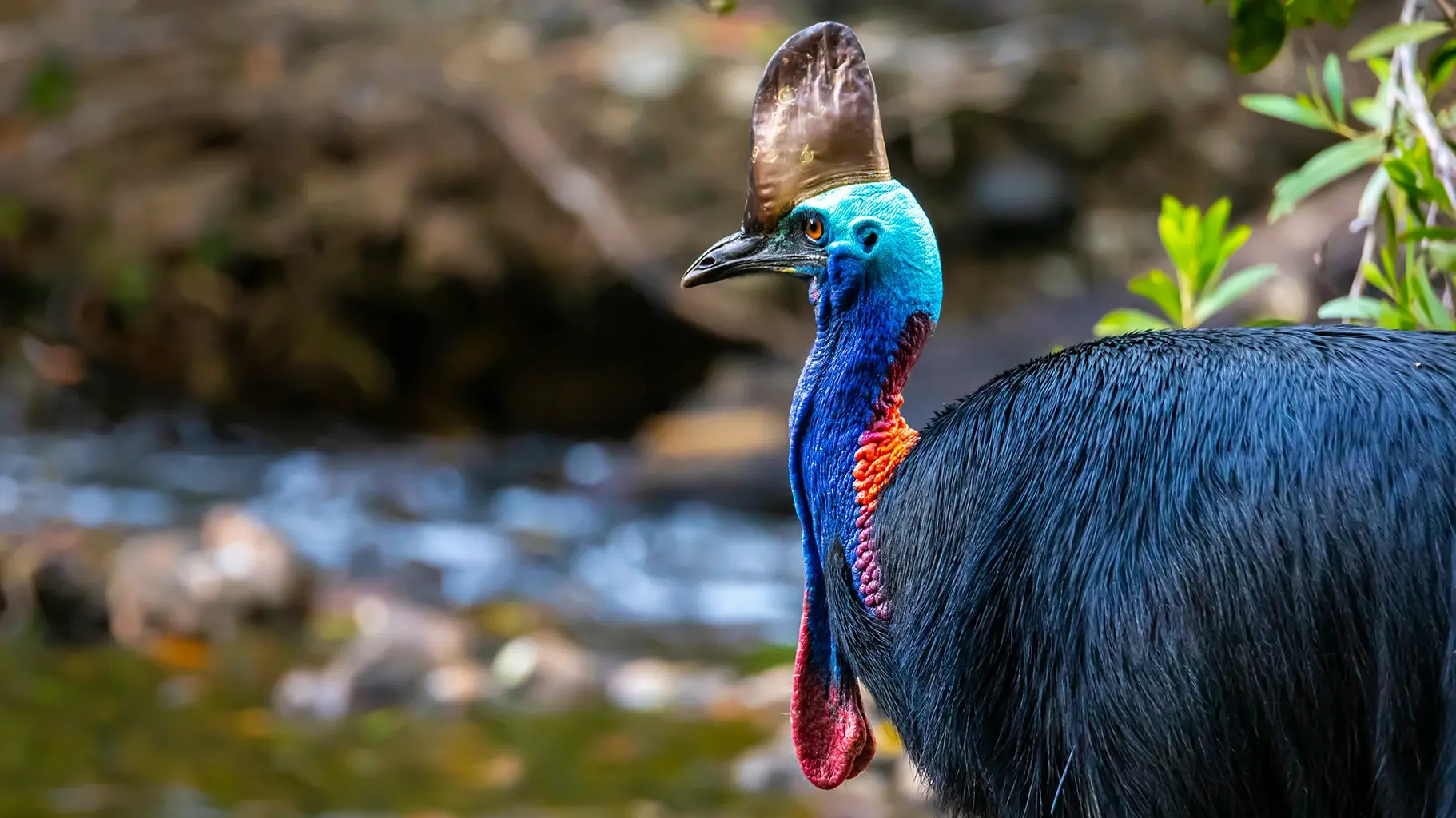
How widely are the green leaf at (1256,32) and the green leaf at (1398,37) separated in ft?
0.39

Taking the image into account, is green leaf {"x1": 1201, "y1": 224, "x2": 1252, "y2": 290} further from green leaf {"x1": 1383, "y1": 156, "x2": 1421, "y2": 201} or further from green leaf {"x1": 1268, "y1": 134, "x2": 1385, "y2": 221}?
green leaf {"x1": 1383, "y1": 156, "x2": 1421, "y2": 201}

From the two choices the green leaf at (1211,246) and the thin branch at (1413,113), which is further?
the green leaf at (1211,246)

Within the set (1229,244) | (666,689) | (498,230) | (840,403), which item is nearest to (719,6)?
(840,403)

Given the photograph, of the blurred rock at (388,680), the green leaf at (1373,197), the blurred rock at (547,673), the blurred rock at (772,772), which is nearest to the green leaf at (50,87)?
the blurred rock at (388,680)

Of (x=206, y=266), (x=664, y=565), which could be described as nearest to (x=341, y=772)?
(x=664, y=565)

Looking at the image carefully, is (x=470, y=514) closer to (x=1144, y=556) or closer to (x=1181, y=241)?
(x=1181, y=241)

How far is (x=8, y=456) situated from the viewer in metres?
8.62

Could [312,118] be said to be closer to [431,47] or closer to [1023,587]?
[431,47]

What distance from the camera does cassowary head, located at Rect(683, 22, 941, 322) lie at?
2.07 metres

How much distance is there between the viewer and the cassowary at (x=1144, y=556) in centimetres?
162

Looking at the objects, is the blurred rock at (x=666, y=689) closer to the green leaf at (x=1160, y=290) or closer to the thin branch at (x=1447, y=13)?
the green leaf at (x=1160, y=290)

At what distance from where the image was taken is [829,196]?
6.95 feet

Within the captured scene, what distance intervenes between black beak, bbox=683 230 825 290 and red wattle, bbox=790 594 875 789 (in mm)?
460

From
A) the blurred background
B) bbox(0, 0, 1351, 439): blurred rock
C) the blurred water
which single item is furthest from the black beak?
bbox(0, 0, 1351, 439): blurred rock
